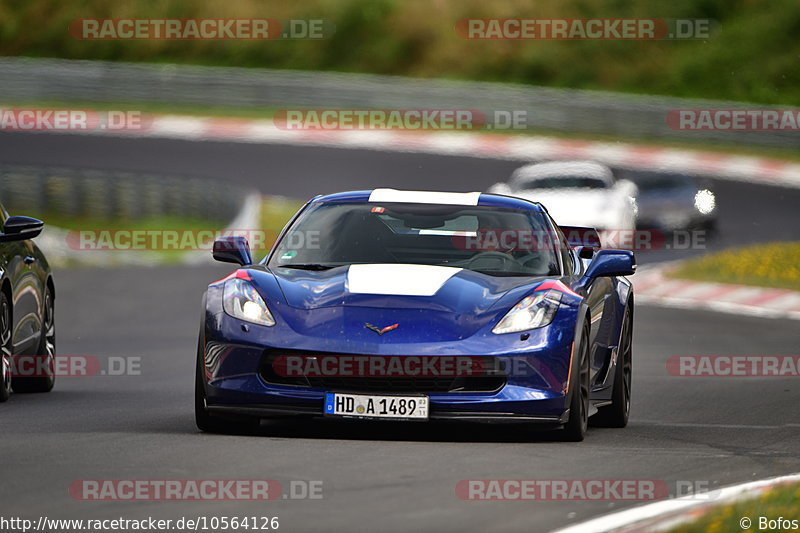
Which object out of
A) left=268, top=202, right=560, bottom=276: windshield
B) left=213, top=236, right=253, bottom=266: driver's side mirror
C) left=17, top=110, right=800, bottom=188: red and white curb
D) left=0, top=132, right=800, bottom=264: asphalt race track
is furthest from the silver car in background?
left=213, top=236, right=253, bottom=266: driver's side mirror

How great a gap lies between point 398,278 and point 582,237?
3.09 m

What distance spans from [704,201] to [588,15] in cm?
2194

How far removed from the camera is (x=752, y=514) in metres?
6.24

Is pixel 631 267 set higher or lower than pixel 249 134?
lower

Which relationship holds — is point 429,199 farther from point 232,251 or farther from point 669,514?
point 669,514

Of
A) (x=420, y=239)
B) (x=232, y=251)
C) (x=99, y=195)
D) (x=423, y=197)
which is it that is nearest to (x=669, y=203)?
(x=99, y=195)

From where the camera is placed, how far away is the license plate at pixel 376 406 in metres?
8.19

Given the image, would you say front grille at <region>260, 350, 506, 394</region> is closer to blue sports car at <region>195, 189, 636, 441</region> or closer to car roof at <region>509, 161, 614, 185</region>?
blue sports car at <region>195, 189, 636, 441</region>

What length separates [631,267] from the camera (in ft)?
31.1

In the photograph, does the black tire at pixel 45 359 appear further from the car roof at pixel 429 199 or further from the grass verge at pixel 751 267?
the grass verge at pixel 751 267

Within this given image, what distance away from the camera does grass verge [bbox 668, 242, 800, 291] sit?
75.7 feet

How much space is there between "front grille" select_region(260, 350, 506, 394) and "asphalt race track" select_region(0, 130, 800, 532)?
27cm

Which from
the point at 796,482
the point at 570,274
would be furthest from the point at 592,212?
the point at 796,482

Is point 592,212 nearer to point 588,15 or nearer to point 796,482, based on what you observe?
point 796,482
